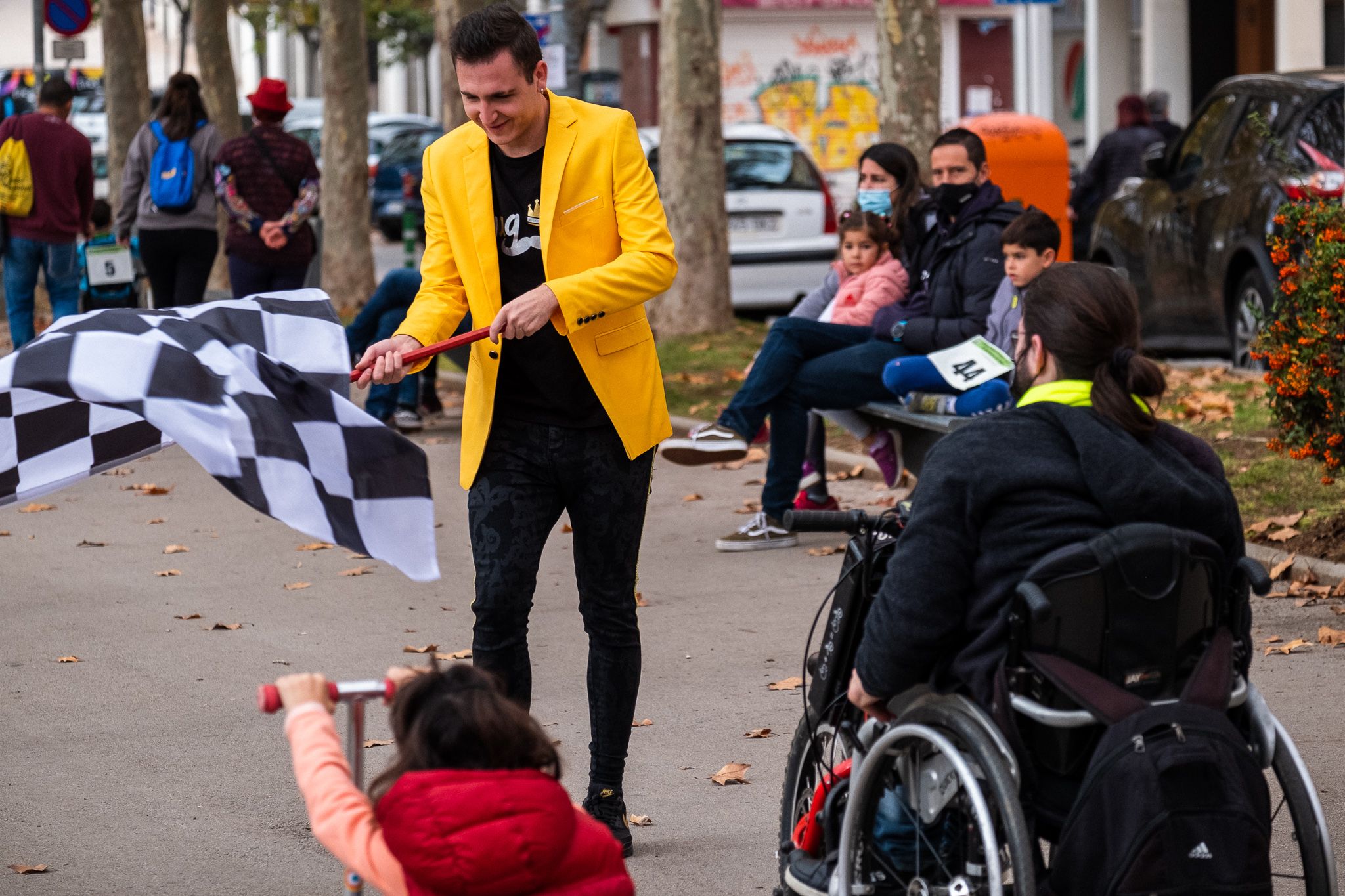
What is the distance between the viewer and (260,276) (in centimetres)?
1226

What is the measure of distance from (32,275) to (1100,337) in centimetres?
1214

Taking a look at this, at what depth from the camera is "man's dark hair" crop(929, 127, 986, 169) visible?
8211mm

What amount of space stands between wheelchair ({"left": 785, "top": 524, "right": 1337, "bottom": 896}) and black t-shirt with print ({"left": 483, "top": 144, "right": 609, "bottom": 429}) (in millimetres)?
1405

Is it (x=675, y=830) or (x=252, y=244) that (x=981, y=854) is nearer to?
(x=675, y=830)

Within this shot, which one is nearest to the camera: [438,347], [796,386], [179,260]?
[438,347]

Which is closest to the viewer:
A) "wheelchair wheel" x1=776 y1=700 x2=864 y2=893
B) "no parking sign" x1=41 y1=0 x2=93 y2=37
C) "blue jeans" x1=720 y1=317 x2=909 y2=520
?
"wheelchair wheel" x1=776 y1=700 x2=864 y2=893

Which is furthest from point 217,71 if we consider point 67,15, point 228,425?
point 228,425

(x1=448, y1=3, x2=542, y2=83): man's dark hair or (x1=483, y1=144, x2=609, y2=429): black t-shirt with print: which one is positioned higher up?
(x1=448, y1=3, x2=542, y2=83): man's dark hair

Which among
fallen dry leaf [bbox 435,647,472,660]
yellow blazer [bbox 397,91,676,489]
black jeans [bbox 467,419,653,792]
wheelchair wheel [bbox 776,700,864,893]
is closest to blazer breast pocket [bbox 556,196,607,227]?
yellow blazer [bbox 397,91,676,489]

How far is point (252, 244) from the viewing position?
39.7ft

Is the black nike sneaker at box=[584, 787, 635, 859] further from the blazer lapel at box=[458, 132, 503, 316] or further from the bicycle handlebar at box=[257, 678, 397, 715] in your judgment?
the bicycle handlebar at box=[257, 678, 397, 715]

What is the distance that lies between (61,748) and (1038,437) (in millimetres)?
3464

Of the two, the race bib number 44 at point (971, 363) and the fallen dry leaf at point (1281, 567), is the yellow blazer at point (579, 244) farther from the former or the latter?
the fallen dry leaf at point (1281, 567)

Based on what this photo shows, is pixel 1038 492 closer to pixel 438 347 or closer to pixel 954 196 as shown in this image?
pixel 438 347
